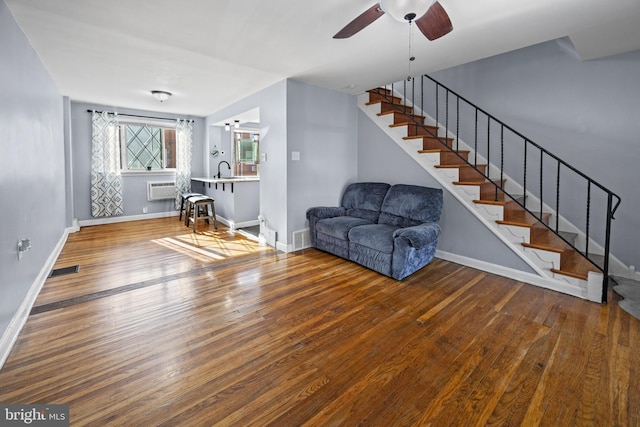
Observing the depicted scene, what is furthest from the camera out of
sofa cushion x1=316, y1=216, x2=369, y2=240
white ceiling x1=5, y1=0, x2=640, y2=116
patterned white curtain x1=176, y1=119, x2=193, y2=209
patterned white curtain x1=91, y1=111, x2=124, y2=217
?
patterned white curtain x1=176, y1=119, x2=193, y2=209

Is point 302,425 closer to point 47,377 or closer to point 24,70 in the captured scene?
point 47,377

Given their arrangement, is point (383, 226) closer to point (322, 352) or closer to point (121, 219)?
point (322, 352)

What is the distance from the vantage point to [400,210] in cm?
381

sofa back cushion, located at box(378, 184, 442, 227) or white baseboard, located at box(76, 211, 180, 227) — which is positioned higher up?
sofa back cushion, located at box(378, 184, 442, 227)

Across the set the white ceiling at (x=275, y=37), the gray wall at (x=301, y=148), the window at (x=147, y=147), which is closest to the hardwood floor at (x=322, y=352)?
the gray wall at (x=301, y=148)

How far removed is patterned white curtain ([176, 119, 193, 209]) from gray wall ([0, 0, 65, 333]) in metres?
2.85

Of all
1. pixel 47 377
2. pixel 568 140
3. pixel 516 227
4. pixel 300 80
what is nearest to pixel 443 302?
pixel 516 227

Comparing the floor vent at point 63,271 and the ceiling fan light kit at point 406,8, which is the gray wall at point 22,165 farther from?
the ceiling fan light kit at point 406,8

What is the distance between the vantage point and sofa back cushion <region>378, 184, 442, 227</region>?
358 cm

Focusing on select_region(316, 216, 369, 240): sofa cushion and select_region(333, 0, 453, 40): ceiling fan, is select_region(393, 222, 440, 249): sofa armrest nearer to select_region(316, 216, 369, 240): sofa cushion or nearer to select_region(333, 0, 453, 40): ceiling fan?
select_region(316, 216, 369, 240): sofa cushion

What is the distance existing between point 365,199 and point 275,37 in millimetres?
2405

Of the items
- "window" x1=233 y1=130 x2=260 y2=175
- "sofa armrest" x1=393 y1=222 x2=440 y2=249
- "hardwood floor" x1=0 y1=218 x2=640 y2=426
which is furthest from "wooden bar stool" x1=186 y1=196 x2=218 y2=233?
"sofa armrest" x1=393 y1=222 x2=440 y2=249

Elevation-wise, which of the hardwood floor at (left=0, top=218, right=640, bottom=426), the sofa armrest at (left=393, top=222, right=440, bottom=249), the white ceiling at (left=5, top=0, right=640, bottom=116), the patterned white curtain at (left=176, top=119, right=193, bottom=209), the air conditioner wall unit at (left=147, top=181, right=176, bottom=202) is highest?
the white ceiling at (left=5, top=0, right=640, bottom=116)

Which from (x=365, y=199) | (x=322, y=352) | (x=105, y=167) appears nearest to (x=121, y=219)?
(x=105, y=167)
